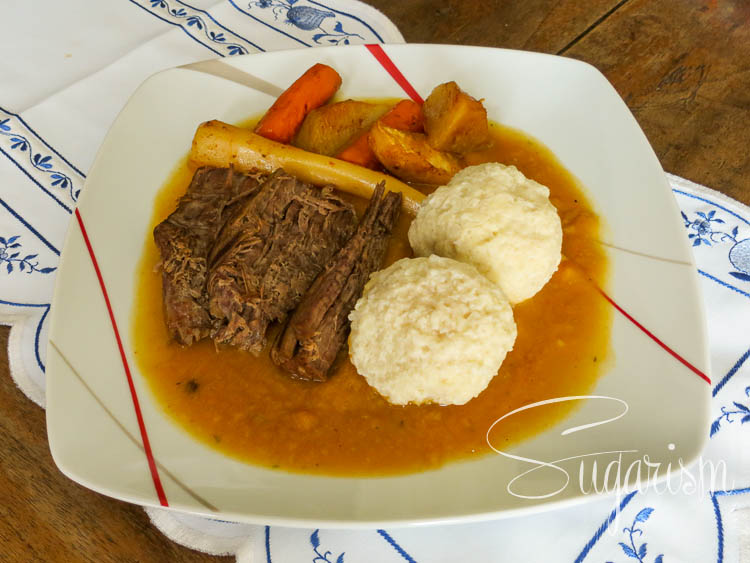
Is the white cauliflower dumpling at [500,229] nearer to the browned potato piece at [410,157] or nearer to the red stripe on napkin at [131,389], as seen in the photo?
the browned potato piece at [410,157]

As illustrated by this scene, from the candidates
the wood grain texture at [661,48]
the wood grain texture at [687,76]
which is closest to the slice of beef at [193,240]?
the wood grain texture at [661,48]

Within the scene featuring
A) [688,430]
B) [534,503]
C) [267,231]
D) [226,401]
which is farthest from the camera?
[267,231]

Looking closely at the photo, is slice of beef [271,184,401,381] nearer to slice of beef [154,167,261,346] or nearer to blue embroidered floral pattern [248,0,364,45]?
slice of beef [154,167,261,346]

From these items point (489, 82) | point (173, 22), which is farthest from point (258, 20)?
point (489, 82)

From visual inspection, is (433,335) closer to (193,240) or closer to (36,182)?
(193,240)

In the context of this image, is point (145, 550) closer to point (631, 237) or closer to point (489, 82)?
point (631, 237)

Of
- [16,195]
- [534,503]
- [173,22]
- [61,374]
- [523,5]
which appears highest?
[523,5]
